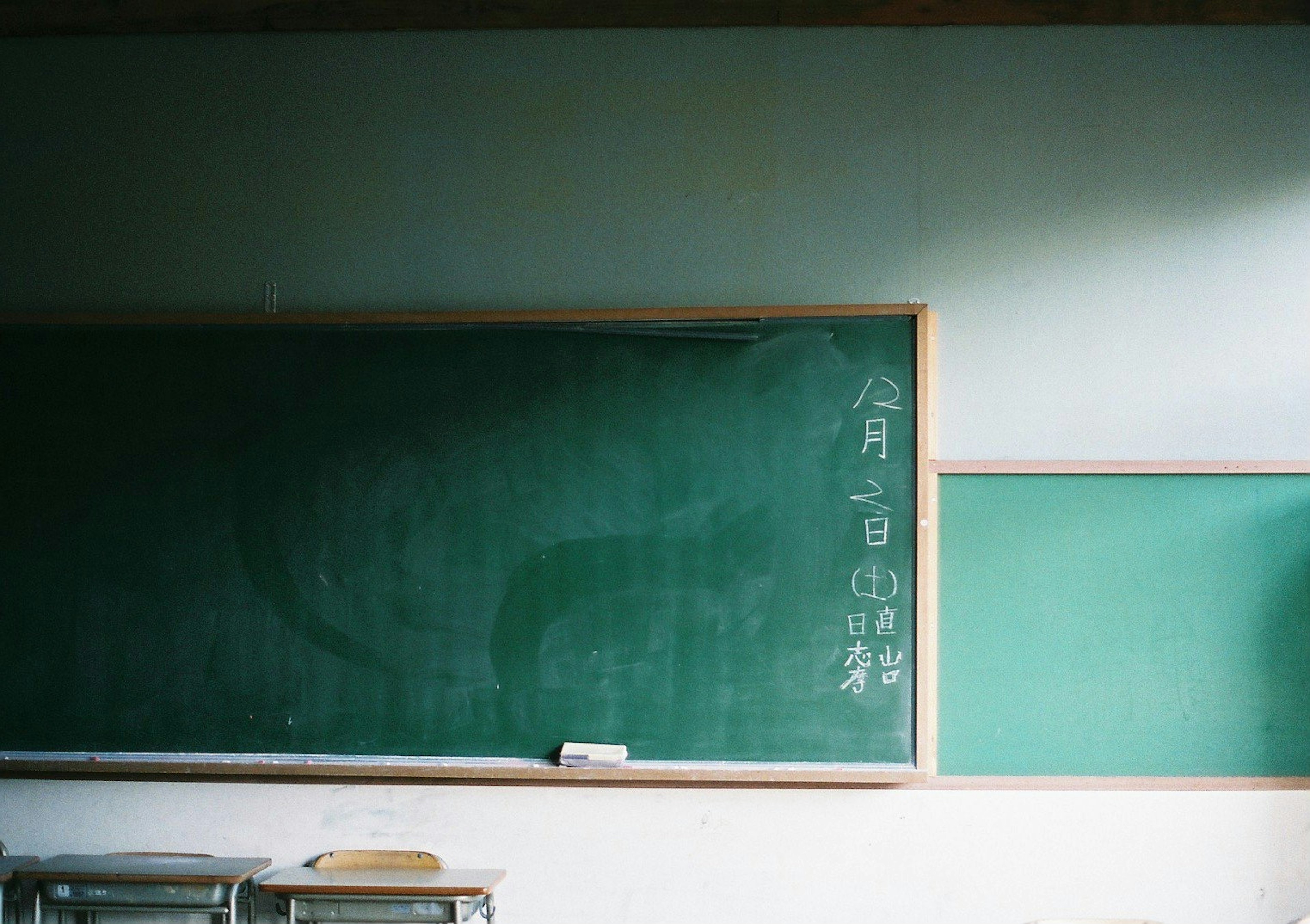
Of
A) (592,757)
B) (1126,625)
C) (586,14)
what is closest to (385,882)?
(592,757)

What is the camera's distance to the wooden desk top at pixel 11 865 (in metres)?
2.79

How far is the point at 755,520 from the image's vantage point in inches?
120

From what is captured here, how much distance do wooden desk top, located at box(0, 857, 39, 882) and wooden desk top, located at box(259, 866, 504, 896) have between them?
0.69 meters

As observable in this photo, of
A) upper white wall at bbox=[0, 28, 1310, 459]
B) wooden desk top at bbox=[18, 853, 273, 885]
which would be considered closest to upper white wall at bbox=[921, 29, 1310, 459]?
upper white wall at bbox=[0, 28, 1310, 459]

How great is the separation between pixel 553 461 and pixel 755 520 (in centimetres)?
66

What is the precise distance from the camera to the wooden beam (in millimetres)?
3131

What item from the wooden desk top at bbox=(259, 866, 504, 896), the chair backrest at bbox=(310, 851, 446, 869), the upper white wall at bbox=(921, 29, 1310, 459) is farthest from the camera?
the upper white wall at bbox=(921, 29, 1310, 459)

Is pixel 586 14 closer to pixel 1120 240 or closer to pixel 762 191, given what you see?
pixel 762 191

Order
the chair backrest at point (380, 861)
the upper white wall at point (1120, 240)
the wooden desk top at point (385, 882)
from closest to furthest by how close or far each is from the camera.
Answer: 1. the wooden desk top at point (385, 882)
2. the chair backrest at point (380, 861)
3. the upper white wall at point (1120, 240)

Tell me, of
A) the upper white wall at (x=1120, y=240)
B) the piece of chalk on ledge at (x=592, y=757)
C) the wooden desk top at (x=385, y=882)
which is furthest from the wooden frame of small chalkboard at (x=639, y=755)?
the wooden desk top at (x=385, y=882)

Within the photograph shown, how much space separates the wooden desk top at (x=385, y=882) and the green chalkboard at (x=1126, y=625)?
1.45m

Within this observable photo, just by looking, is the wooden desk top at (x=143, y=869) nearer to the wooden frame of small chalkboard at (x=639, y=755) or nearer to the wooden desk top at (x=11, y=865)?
the wooden desk top at (x=11, y=865)

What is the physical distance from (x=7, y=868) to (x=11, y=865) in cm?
5

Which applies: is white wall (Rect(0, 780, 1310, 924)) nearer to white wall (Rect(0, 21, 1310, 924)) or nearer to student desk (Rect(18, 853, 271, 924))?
white wall (Rect(0, 21, 1310, 924))
